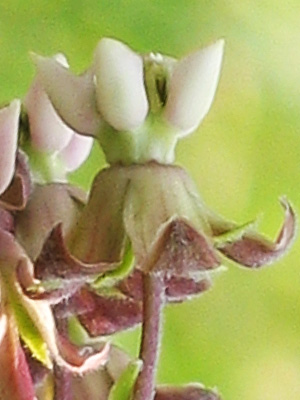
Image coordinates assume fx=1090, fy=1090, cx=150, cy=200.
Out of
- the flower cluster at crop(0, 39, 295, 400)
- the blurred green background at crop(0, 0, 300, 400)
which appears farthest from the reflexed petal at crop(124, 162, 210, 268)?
the blurred green background at crop(0, 0, 300, 400)

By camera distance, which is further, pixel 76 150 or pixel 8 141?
pixel 76 150

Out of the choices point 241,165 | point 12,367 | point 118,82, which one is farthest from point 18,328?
point 241,165

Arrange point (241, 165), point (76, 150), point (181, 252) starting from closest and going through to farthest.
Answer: point (181, 252) < point (76, 150) < point (241, 165)

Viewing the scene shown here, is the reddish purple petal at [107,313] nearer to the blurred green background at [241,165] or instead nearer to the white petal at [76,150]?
the white petal at [76,150]

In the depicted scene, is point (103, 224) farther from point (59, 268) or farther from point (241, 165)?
point (241, 165)

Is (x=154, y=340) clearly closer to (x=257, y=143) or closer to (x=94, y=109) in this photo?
(x=94, y=109)

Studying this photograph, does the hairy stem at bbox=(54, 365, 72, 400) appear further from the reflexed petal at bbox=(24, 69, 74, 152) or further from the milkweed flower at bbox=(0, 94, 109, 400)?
the reflexed petal at bbox=(24, 69, 74, 152)

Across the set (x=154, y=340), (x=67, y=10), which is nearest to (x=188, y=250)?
(x=154, y=340)
